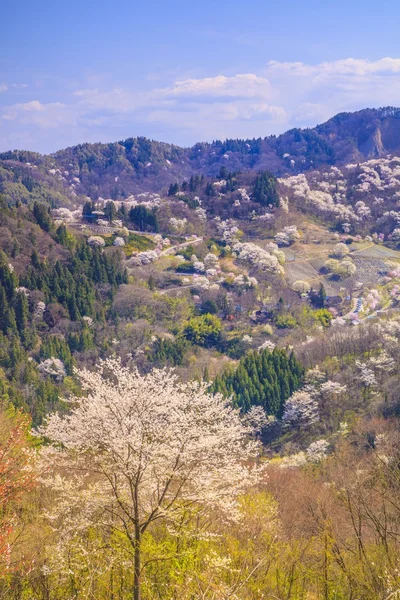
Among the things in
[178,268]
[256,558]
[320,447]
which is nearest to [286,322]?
[178,268]

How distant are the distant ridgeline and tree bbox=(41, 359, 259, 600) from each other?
1287 inches

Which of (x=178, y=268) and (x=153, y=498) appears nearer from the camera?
(x=153, y=498)

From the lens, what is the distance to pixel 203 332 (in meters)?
62.7

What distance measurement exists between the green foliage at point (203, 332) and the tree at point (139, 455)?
4799 centimetres

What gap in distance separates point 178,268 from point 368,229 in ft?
115

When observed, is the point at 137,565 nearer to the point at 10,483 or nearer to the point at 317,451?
the point at 10,483

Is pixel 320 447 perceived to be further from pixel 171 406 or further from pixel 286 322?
pixel 286 322

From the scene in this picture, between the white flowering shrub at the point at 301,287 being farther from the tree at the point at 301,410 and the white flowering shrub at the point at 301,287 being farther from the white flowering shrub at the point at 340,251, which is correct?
the tree at the point at 301,410

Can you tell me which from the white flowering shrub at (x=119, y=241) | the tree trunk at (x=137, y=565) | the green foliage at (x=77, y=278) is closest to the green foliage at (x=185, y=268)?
the white flowering shrub at (x=119, y=241)

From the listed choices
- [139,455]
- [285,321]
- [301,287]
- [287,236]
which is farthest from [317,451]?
[287,236]

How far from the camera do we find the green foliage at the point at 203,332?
6234 cm

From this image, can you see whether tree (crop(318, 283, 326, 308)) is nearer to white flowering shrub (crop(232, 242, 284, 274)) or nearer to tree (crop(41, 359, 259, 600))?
white flowering shrub (crop(232, 242, 284, 274))

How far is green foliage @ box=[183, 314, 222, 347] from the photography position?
62.3m

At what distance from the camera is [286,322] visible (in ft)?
218
